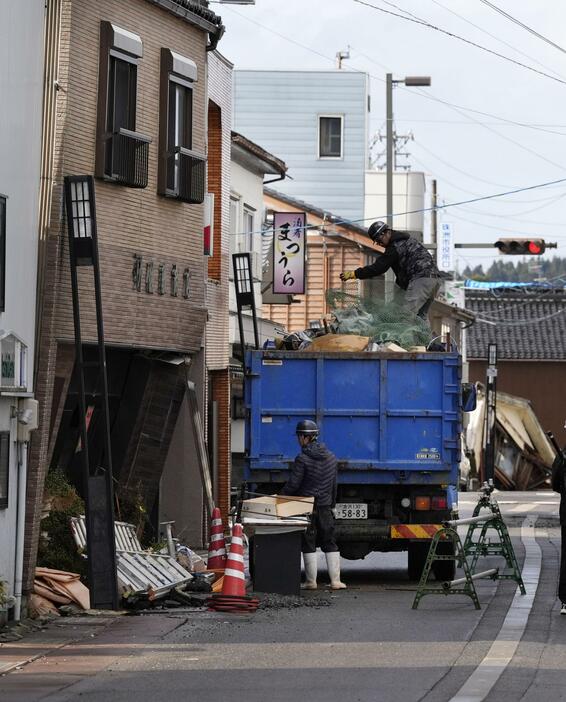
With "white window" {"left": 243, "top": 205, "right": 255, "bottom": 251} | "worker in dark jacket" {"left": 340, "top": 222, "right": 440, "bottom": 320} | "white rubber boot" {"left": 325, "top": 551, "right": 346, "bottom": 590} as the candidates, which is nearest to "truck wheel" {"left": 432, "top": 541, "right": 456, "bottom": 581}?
"white rubber boot" {"left": 325, "top": 551, "right": 346, "bottom": 590}

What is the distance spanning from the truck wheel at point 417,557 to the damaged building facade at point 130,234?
381 cm

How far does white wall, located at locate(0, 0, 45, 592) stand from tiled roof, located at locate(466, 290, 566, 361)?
5180 cm

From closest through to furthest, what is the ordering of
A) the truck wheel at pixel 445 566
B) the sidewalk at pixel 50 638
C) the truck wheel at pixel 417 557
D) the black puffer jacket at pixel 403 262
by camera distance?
the sidewalk at pixel 50 638
the truck wheel at pixel 445 566
the truck wheel at pixel 417 557
the black puffer jacket at pixel 403 262

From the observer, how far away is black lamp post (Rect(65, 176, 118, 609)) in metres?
15.7

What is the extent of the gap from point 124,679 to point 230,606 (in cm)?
439

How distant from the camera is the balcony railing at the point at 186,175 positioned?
67.4 ft

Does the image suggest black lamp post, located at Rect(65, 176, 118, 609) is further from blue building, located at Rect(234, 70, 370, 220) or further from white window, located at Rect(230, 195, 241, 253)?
blue building, located at Rect(234, 70, 370, 220)

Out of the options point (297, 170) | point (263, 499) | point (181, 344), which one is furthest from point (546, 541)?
point (297, 170)

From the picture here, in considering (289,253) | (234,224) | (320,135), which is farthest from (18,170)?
(320,135)

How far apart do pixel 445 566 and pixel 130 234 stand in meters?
5.61

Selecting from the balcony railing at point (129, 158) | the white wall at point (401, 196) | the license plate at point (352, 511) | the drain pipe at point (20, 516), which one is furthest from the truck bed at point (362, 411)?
the white wall at point (401, 196)

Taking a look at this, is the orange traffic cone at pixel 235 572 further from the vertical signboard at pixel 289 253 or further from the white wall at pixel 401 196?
the white wall at pixel 401 196

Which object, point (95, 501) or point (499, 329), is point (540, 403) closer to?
point (499, 329)

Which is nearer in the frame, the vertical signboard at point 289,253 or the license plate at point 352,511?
the license plate at point 352,511
